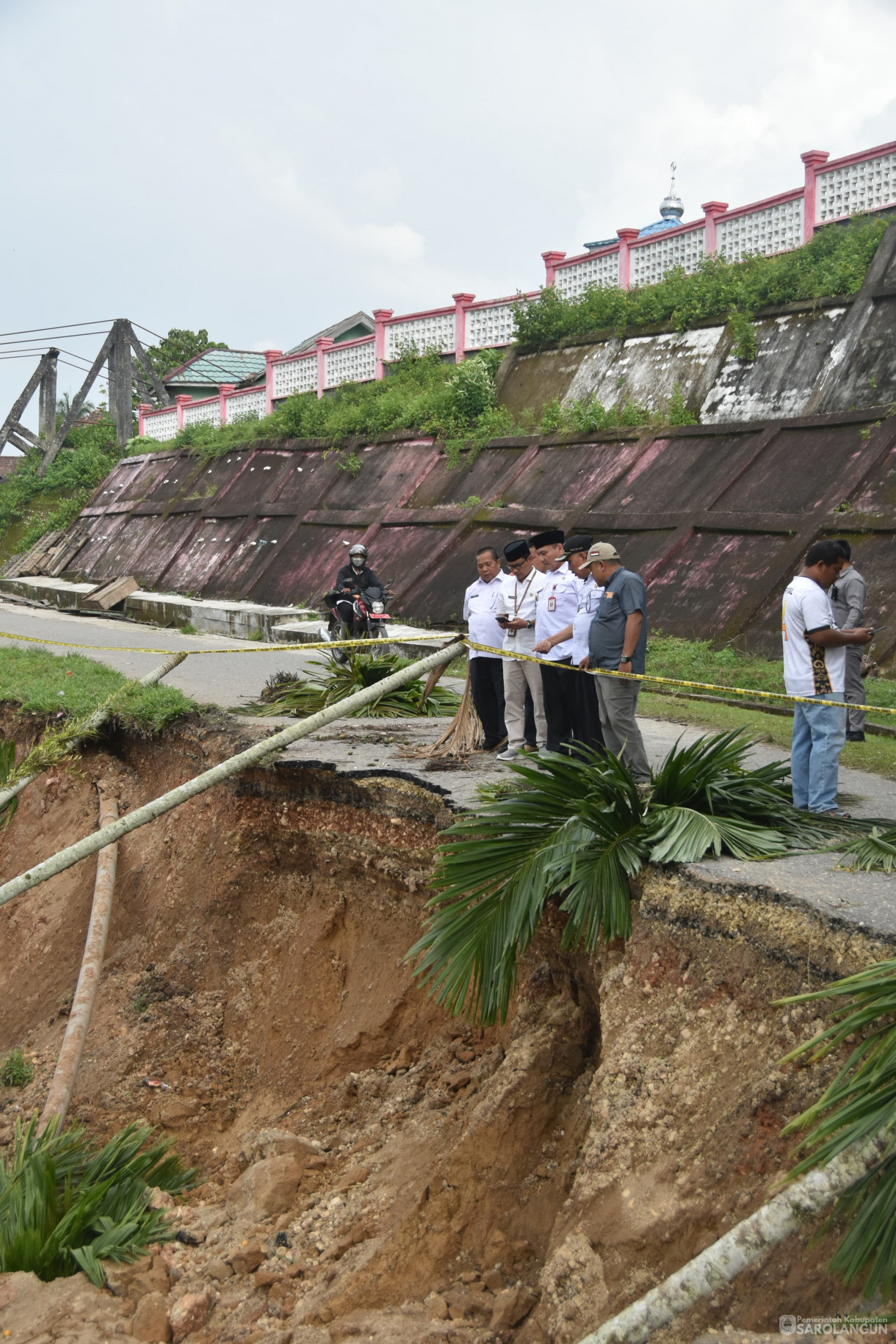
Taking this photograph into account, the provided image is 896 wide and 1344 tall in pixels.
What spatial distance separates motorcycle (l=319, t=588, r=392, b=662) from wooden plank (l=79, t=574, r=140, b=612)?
422 inches

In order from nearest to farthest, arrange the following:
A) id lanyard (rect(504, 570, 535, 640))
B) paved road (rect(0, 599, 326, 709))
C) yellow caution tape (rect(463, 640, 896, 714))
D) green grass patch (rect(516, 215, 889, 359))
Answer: yellow caution tape (rect(463, 640, 896, 714)), id lanyard (rect(504, 570, 535, 640)), paved road (rect(0, 599, 326, 709)), green grass patch (rect(516, 215, 889, 359))

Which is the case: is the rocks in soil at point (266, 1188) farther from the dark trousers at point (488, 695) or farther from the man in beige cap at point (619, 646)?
the dark trousers at point (488, 695)

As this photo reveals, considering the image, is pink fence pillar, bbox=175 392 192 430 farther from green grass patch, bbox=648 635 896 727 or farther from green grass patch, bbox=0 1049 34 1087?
green grass patch, bbox=0 1049 34 1087

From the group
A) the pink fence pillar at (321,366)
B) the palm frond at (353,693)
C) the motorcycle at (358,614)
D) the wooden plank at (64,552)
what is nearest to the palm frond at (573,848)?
the palm frond at (353,693)

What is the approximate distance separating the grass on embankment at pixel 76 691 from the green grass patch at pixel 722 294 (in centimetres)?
999

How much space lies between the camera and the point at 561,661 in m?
7.19

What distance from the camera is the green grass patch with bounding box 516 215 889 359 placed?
15195 mm

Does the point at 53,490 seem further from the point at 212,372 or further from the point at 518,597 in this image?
the point at 518,597

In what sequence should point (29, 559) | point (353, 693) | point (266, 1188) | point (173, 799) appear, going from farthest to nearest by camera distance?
point (29, 559)
point (353, 693)
point (173, 799)
point (266, 1188)

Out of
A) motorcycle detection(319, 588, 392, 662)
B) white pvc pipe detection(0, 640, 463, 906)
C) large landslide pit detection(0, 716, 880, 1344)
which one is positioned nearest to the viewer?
large landslide pit detection(0, 716, 880, 1344)

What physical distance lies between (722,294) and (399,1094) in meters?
14.4

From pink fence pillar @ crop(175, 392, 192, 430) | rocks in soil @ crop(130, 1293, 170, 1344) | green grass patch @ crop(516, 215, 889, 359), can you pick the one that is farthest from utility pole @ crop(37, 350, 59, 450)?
rocks in soil @ crop(130, 1293, 170, 1344)

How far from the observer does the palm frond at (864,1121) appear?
2650 millimetres

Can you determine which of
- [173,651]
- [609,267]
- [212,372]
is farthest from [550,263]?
[212,372]
